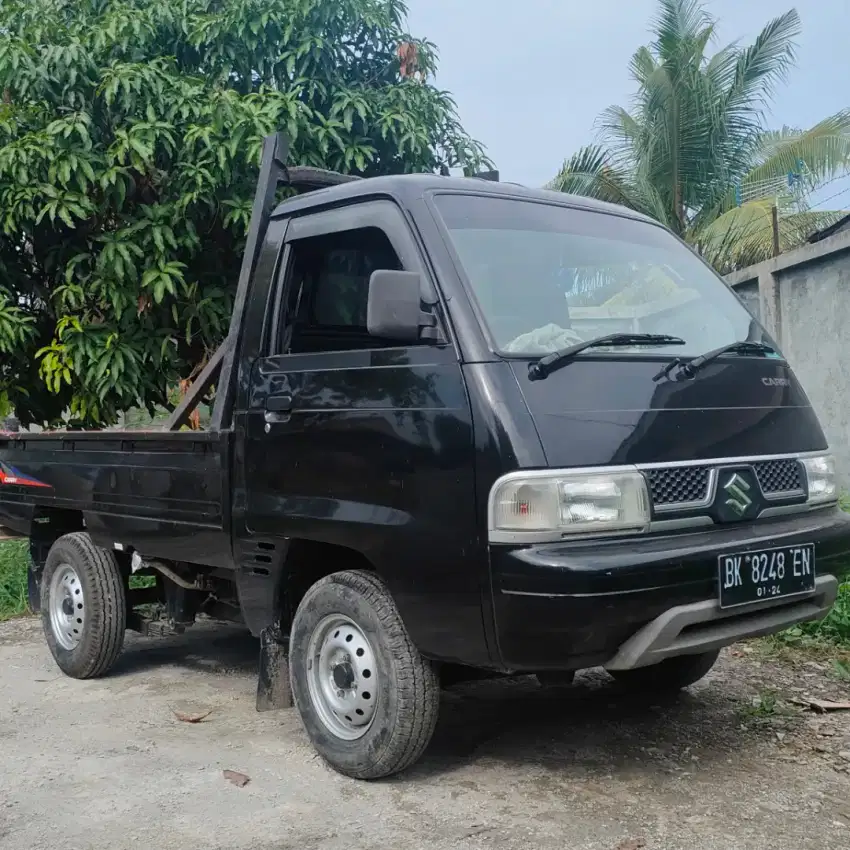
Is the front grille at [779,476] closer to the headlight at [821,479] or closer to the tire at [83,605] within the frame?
the headlight at [821,479]

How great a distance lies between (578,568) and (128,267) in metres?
4.71

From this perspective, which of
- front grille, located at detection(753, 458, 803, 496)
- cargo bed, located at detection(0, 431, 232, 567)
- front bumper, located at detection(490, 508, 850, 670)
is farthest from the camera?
cargo bed, located at detection(0, 431, 232, 567)

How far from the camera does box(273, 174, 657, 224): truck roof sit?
3795 mm

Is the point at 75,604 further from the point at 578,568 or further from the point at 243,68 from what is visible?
the point at 243,68

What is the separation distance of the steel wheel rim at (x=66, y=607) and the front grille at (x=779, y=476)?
3552 mm

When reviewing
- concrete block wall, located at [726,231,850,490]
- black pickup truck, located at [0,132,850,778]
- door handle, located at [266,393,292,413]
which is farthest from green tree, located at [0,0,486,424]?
door handle, located at [266,393,292,413]

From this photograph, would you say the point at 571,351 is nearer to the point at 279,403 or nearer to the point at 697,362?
the point at 697,362

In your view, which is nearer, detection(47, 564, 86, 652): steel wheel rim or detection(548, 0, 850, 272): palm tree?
detection(47, 564, 86, 652): steel wheel rim

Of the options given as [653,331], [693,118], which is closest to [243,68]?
[653,331]

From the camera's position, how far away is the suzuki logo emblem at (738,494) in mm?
3479

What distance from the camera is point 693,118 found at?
13.7 meters

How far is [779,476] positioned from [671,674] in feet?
4.33

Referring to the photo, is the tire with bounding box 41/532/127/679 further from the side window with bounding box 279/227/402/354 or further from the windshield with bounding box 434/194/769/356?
the windshield with bounding box 434/194/769/356

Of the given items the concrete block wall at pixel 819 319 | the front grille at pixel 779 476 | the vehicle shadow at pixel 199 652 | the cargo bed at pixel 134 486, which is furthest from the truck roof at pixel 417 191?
the concrete block wall at pixel 819 319
